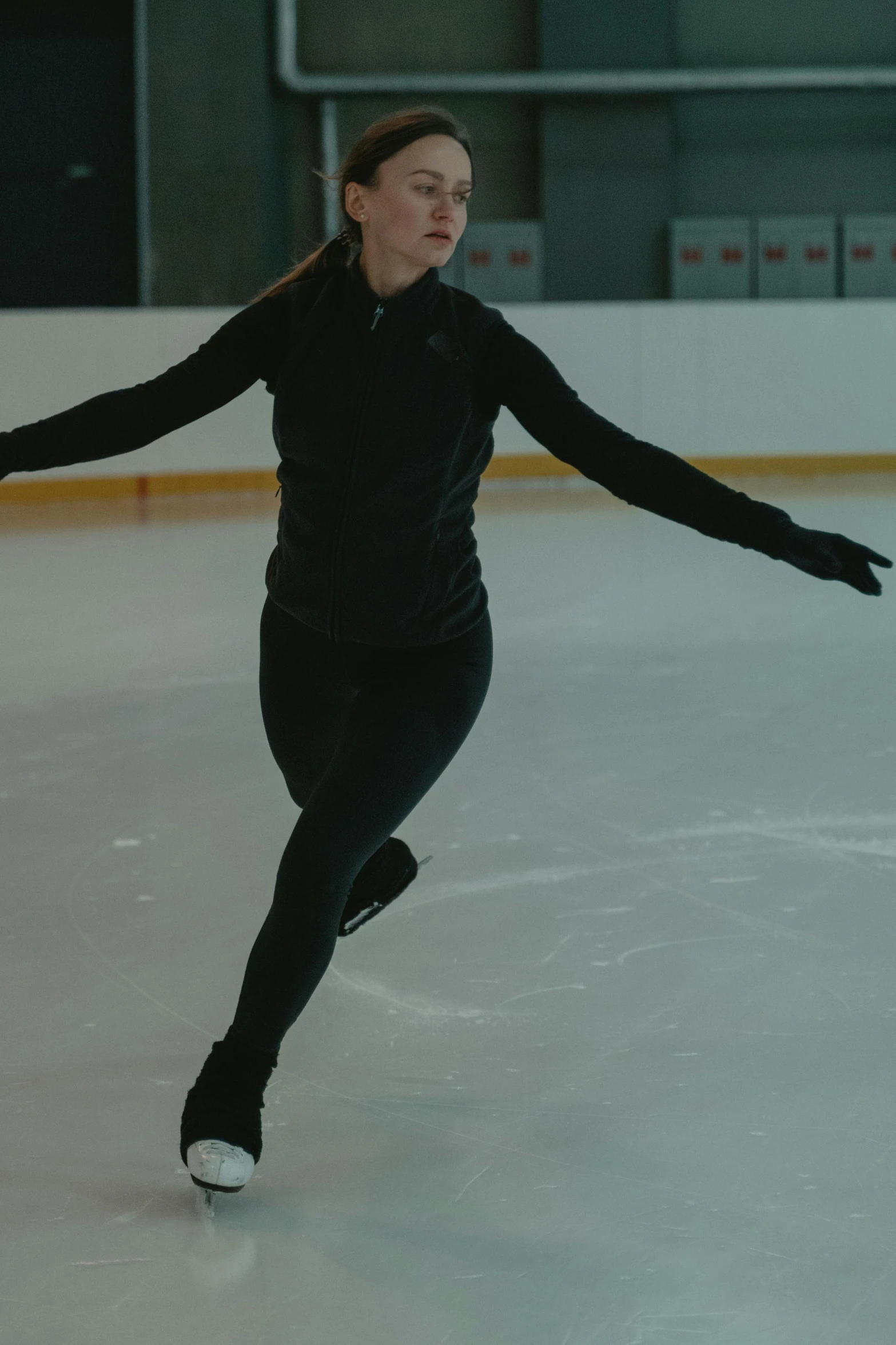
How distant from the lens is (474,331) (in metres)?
1.57

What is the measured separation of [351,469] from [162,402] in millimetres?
216

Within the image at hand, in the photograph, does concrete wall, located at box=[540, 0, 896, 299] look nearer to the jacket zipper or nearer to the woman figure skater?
the woman figure skater

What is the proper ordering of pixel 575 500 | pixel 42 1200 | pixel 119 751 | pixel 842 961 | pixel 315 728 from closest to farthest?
pixel 42 1200
pixel 315 728
pixel 842 961
pixel 119 751
pixel 575 500

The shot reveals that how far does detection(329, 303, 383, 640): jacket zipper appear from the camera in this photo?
1524 mm

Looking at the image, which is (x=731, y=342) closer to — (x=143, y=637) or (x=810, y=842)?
(x=143, y=637)

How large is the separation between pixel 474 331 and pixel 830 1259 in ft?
2.99

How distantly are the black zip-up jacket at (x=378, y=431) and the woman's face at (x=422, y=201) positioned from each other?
4 cm

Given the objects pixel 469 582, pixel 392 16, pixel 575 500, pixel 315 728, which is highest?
pixel 392 16

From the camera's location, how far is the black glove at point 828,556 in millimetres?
1398

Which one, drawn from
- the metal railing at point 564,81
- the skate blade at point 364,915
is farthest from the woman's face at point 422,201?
the metal railing at point 564,81

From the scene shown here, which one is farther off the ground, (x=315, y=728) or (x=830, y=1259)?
(x=315, y=728)

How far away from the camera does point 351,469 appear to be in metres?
1.53

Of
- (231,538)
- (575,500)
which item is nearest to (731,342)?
(575,500)

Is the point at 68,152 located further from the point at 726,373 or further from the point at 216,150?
the point at 726,373
